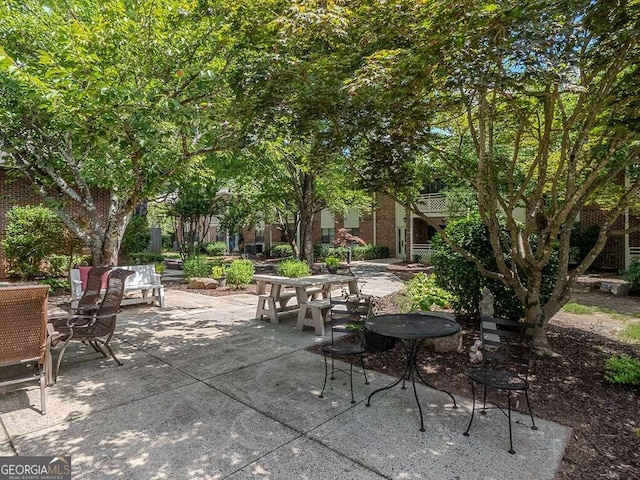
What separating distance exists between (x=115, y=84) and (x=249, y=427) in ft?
15.6

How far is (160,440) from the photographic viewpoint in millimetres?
2908

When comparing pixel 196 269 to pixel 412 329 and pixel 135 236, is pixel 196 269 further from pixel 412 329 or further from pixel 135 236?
pixel 412 329

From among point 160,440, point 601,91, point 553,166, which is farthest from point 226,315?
point 553,166

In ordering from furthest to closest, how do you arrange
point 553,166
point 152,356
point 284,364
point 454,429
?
point 553,166 → point 152,356 → point 284,364 → point 454,429

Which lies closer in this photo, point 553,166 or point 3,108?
point 3,108

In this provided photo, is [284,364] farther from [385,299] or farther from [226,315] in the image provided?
[385,299]

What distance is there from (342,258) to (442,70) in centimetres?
2072

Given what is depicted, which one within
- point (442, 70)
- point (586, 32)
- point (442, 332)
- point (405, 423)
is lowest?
point (405, 423)

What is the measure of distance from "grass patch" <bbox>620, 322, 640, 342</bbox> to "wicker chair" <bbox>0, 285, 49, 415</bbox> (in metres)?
8.01

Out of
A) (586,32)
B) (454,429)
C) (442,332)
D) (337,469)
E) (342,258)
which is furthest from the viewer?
(342,258)

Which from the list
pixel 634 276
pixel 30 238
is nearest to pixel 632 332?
pixel 634 276

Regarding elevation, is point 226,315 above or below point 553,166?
below

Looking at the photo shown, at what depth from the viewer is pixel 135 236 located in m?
13.9

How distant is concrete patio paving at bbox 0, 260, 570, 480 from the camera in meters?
2.59
